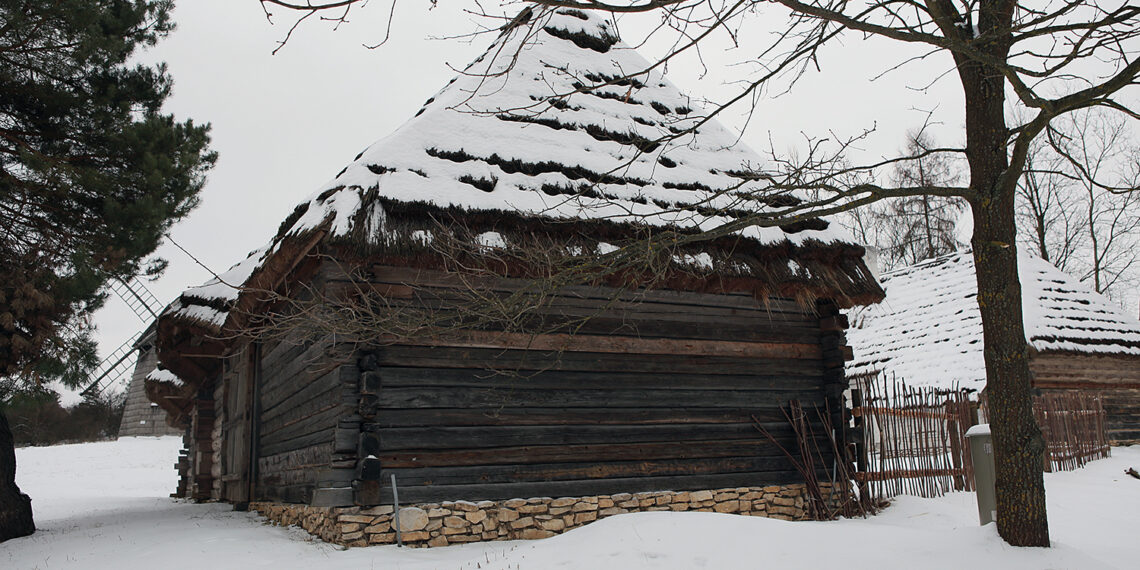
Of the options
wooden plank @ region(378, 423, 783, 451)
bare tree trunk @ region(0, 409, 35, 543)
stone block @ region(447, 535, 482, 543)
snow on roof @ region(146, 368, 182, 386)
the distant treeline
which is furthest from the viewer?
the distant treeline

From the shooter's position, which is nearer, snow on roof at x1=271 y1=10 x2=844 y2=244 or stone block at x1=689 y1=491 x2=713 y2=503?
snow on roof at x1=271 y1=10 x2=844 y2=244

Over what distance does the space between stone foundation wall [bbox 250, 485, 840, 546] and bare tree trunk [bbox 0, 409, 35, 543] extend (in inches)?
103

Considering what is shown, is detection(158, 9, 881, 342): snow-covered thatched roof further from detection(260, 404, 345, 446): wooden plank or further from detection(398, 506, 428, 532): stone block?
detection(398, 506, 428, 532): stone block

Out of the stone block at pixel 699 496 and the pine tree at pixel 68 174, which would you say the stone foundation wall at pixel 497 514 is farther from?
the pine tree at pixel 68 174

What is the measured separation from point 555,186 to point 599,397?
2.03 m

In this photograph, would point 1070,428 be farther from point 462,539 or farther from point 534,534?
point 462,539

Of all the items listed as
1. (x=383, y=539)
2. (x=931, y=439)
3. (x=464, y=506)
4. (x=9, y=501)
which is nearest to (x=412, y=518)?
(x=383, y=539)

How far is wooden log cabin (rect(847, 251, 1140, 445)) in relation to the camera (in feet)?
46.0

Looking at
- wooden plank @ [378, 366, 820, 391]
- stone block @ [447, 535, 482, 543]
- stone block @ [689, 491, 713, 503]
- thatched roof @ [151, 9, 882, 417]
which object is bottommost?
stone block @ [447, 535, 482, 543]

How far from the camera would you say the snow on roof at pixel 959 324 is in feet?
46.3

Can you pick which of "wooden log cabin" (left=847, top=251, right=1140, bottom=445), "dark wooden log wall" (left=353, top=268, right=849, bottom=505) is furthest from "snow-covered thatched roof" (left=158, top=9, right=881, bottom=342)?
"wooden log cabin" (left=847, top=251, right=1140, bottom=445)

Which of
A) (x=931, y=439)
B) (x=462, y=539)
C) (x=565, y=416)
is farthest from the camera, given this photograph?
(x=931, y=439)

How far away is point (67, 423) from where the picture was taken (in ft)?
121

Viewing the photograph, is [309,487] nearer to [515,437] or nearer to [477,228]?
[515,437]
